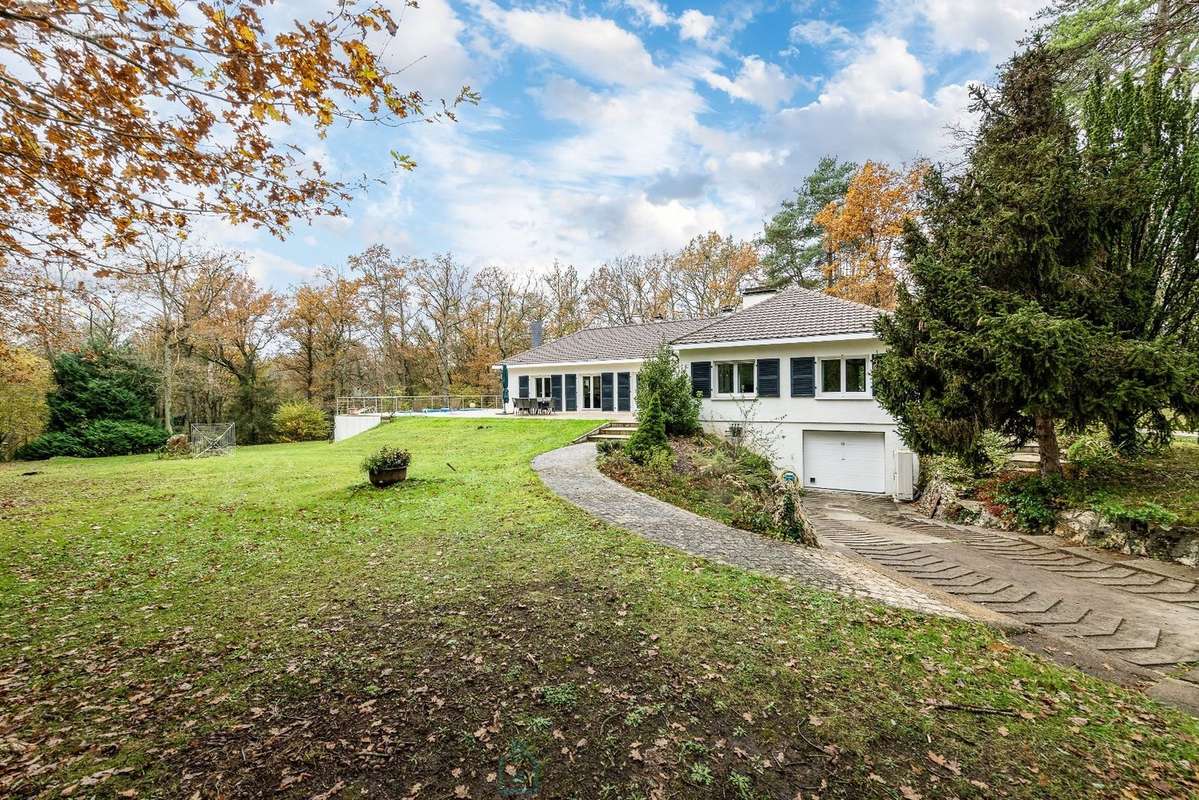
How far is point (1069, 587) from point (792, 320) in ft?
36.5

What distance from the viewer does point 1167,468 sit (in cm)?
955

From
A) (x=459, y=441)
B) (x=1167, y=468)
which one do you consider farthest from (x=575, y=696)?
(x=459, y=441)

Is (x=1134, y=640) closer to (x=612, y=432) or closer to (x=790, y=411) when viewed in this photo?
(x=790, y=411)

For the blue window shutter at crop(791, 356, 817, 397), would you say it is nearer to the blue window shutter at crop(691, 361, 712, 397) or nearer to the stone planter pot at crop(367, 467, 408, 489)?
the blue window shutter at crop(691, 361, 712, 397)

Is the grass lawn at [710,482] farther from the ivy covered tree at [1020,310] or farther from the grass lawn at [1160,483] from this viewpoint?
the grass lawn at [1160,483]

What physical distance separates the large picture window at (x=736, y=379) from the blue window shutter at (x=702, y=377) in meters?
0.29

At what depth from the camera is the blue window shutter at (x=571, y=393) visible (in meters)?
24.0

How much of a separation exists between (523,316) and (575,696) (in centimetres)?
3481

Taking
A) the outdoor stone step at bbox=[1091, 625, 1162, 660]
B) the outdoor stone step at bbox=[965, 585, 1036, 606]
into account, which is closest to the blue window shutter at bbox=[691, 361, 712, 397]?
the outdoor stone step at bbox=[965, 585, 1036, 606]

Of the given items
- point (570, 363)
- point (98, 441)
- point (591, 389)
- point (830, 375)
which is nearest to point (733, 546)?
point (830, 375)

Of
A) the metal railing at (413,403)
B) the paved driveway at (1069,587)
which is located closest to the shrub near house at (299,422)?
the metal railing at (413,403)

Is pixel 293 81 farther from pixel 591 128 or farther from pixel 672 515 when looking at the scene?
pixel 591 128

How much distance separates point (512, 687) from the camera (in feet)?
11.3

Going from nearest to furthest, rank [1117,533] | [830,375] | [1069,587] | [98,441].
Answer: [1069,587]
[1117,533]
[830,375]
[98,441]
